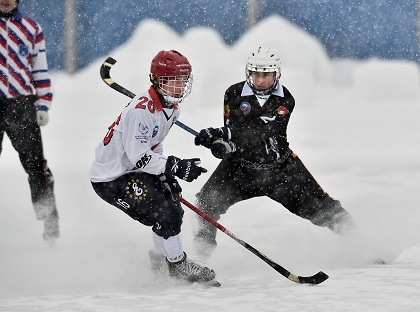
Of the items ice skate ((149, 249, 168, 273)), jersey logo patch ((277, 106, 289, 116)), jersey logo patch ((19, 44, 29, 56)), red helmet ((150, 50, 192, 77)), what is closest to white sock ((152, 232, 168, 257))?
ice skate ((149, 249, 168, 273))

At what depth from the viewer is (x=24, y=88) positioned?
5.82 metres

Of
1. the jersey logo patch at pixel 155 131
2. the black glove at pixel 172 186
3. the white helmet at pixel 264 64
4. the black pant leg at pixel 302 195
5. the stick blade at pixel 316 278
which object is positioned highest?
the white helmet at pixel 264 64

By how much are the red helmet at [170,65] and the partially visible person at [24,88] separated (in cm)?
129

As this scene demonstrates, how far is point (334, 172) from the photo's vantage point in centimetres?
866

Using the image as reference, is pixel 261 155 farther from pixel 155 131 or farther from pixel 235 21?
pixel 235 21

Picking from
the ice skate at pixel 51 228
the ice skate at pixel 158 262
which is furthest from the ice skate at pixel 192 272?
the ice skate at pixel 51 228

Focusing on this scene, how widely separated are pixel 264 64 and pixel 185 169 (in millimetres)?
842

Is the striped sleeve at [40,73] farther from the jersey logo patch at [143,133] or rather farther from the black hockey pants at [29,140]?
the jersey logo patch at [143,133]

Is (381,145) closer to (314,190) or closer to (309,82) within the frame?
(309,82)

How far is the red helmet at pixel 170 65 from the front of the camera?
4727mm

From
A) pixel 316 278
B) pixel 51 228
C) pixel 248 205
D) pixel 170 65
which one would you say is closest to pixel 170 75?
pixel 170 65

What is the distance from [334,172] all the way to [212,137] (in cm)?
371

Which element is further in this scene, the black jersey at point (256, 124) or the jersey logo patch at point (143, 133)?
the black jersey at point (256, 124)

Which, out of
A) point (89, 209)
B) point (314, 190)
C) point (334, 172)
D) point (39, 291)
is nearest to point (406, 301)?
point (314, 190)
